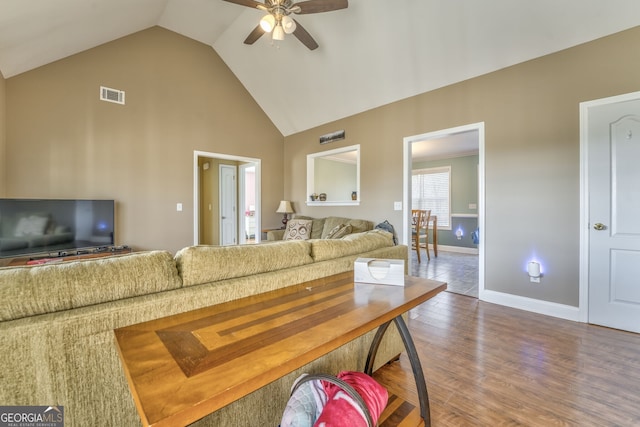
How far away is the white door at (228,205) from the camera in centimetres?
606

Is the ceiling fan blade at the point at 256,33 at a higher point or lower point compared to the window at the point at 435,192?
higher

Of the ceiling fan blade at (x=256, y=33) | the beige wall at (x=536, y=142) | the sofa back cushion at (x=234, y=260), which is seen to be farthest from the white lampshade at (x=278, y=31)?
the sofa back cushion at (x=234, y=260)

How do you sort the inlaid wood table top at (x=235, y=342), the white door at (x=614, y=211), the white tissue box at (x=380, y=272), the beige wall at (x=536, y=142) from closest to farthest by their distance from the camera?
the inlaid wood table top at (x=235, y=342) → the white tissue box at (x=380, y=272) → the white door at (x=614, y=211) → the beige wall at (x=536, y=142)

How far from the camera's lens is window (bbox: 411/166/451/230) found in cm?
682

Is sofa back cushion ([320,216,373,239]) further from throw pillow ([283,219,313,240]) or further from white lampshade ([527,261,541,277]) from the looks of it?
white lampshade ([527,261,541,277])

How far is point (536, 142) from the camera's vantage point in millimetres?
2818

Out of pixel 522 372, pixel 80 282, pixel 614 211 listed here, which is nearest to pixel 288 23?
pixel 80 282

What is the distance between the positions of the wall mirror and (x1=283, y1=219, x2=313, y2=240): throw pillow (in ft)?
1.74

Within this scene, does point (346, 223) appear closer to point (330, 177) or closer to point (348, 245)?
point (330, 177)

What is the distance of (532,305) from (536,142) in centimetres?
173

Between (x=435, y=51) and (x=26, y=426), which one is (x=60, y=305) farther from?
(x=435, y=51)

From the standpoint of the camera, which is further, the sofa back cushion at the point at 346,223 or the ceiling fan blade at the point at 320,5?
the sofa back cushion at the point at 346,223

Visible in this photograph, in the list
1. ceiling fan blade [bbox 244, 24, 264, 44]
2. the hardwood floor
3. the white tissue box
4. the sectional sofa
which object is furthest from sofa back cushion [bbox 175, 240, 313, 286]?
ceiling fan blade [bbox 244, 24, 264, 44]

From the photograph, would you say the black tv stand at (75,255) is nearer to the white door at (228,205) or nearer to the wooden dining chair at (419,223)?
the white door at (228,205)
